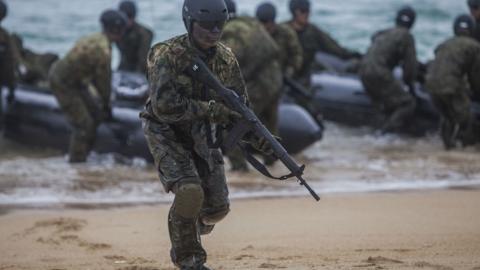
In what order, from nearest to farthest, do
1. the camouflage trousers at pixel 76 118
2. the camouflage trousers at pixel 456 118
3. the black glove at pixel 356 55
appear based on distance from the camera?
the camouflage trousers at pixel 76 118, the camouflage trousers at pixel 456 118, the black glove at pixel 356 55

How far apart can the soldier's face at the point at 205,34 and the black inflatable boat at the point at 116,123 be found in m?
6.02

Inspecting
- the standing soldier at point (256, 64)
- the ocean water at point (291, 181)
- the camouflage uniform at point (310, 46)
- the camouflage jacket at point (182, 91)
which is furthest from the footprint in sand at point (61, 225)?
the camouflage uniform at point (310, 46)

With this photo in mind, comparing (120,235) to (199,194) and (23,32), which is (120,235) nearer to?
(199,194)

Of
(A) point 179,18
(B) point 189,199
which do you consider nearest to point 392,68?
(B) point 189,199

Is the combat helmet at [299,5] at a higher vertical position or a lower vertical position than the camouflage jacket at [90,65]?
higher

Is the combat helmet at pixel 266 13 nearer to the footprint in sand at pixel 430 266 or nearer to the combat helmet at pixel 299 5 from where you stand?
the combat helmet at pixel 299 5

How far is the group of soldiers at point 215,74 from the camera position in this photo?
6.13 m

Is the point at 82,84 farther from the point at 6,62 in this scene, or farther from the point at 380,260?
the point at 380,260

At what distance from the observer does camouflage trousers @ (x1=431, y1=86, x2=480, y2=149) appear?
12992 mm

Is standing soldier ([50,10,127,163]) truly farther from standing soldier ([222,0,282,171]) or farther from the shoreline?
the shoreline

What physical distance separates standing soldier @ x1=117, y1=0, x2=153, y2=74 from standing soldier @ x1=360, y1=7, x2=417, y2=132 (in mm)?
2742

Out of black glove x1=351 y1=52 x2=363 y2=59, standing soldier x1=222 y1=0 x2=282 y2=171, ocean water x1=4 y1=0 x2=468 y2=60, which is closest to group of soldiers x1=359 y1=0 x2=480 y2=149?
black glove x1=351 y1=52 x2=363 y2=59

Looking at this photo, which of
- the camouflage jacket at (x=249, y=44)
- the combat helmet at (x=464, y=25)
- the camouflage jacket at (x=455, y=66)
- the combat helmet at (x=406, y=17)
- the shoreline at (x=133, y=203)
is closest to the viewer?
the shoreline at (x=133, y=203)

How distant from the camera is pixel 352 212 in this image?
8.78 meters
